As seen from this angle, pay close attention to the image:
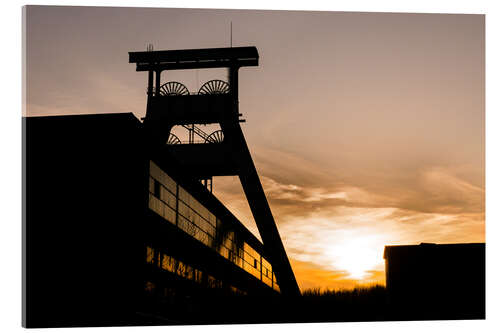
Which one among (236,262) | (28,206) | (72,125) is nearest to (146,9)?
(72,125)

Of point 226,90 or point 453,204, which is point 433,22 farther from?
point 226,90

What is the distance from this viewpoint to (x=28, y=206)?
1873 centimetres

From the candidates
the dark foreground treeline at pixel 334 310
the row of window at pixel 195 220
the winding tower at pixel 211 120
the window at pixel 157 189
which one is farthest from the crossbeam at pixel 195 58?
the dark foreground treeline at pixel 334 310

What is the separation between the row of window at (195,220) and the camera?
24.1m

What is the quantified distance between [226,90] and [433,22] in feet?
32.0

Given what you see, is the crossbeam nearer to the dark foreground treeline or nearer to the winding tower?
the winding tower

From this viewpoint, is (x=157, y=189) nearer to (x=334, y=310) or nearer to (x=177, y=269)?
(x=177, y=269)

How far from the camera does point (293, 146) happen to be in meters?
20.6

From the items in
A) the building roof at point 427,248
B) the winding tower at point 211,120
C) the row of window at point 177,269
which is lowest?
the row of window at point 177,269

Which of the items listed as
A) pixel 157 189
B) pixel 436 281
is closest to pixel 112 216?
pixel 157 189

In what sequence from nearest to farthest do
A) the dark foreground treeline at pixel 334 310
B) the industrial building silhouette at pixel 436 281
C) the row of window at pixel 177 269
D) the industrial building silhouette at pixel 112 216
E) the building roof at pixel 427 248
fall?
the industrial building silhouette at pixel 112 216 < the dark foreground treeline at pixel 334 310 < the industrial building silhouette at pixel 436 281 < the building roof at pixel 427 248 < the row of window at pixel 177 269

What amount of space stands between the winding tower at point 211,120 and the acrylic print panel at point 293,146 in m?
0.23

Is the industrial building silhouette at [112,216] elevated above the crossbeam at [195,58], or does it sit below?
below

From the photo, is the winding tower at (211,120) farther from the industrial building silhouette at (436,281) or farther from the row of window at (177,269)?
the industrial building silhouette at (436,281)
